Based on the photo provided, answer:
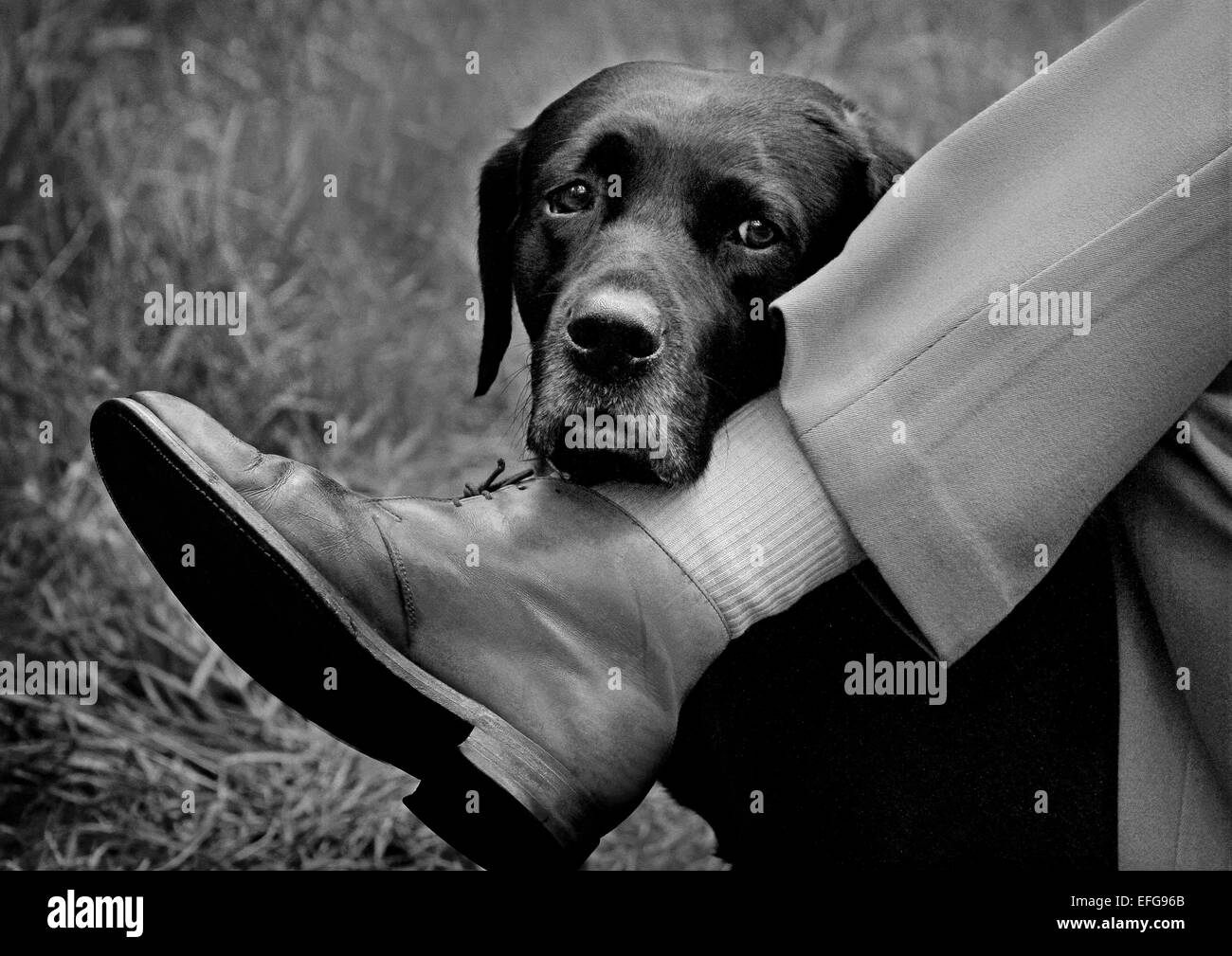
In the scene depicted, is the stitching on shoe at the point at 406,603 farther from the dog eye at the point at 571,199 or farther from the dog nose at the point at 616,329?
the dog eye at the point at 571,199

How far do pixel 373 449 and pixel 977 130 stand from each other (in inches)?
82.0

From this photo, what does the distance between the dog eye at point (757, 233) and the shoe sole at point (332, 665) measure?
84 centimetres

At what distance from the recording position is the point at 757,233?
2.05 m

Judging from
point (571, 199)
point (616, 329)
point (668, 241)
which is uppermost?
point (571, 199)

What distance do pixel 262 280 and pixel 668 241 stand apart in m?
1.77

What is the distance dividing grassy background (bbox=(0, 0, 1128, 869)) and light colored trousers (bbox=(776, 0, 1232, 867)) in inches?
36.7

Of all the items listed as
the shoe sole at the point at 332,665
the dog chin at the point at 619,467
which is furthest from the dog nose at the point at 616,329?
the shoe sole at the point at 332,665

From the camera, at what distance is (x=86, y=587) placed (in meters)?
2.80

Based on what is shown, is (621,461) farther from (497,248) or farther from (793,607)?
(497,248)

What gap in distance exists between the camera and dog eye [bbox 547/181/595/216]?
214 cm

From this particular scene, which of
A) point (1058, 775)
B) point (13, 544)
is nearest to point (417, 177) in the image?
point (13, 544)

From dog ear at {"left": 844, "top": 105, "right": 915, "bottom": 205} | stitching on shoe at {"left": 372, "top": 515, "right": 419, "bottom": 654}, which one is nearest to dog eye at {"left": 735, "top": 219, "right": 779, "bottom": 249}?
dog ear at {"left": 844, "top": 105, "right": 915, "bottom": 205}

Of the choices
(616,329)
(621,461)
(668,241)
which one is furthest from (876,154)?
(621,461)
